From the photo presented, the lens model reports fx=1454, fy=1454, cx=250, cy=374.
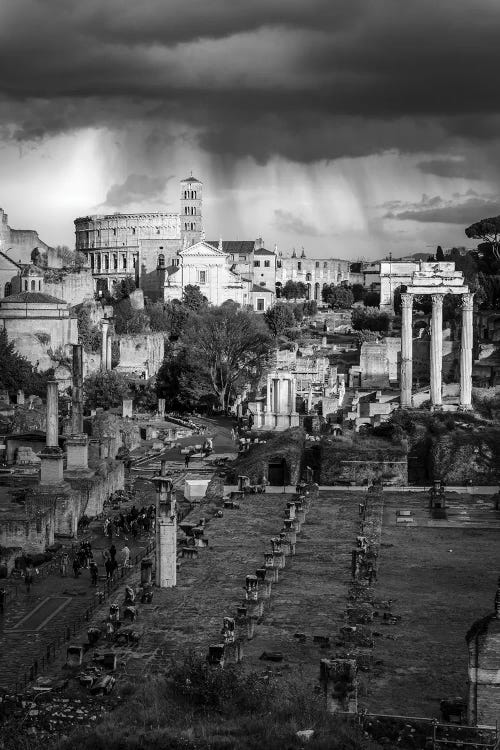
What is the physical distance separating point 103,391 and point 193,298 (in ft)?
128

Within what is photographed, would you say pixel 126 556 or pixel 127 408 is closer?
pixel 126 556

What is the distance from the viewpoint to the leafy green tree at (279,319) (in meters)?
129

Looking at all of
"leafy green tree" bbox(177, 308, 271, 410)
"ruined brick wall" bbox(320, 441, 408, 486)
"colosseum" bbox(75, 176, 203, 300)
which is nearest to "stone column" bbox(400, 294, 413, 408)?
"ruined brick wall" bbox(320, 441, 408, 486)

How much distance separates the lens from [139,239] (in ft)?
530

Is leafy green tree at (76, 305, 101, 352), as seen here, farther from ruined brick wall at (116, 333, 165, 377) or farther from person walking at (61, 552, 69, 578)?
person walking at (61, 552, 69, 578)

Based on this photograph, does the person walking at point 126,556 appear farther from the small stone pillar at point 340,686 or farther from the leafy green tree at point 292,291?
the leafy green tree at point 292,291

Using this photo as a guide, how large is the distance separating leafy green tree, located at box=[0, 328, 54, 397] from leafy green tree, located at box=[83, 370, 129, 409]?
297cm

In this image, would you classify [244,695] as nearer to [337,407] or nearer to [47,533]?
[47,533]

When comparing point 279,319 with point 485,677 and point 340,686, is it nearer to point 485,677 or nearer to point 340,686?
point 340,686

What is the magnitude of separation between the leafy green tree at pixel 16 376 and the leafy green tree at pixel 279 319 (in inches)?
1474

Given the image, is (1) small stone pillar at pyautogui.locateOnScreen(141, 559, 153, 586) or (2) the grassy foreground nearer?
(2) the grassy foreground

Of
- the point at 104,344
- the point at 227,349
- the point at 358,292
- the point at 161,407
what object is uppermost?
the point at 358,292

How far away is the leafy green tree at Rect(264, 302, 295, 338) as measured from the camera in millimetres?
128875

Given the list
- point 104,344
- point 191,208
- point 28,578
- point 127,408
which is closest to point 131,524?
point 28,578
